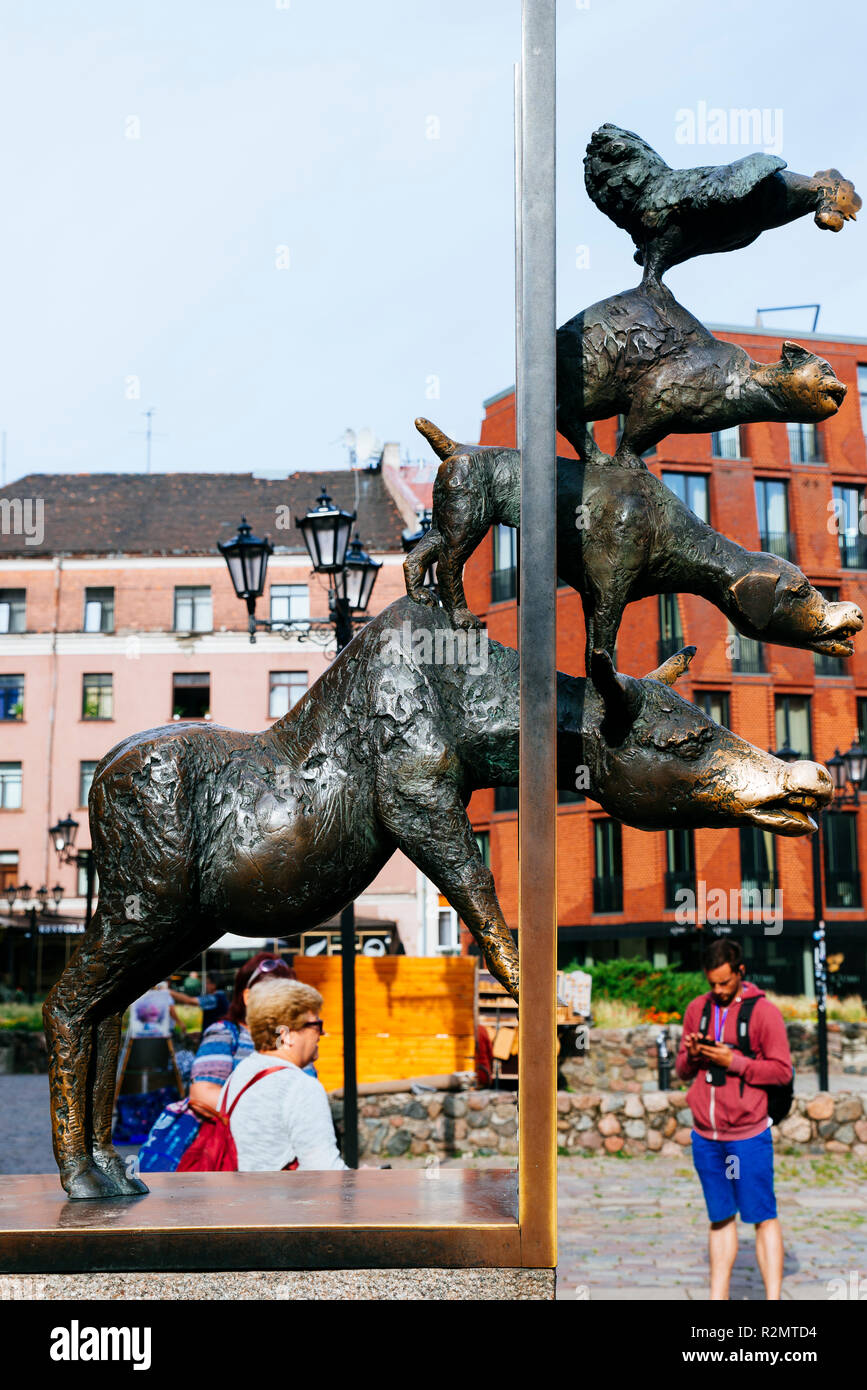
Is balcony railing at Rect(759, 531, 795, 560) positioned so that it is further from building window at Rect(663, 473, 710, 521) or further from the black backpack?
the black backpack

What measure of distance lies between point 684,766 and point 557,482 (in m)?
0.66

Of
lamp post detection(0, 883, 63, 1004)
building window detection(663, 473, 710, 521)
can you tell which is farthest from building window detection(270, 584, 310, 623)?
building window detection(663, 473, 710, 521)

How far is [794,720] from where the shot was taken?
3127 cm

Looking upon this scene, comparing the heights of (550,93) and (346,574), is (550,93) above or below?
below

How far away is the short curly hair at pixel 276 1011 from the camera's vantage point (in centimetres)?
495

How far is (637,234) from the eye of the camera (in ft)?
9.78

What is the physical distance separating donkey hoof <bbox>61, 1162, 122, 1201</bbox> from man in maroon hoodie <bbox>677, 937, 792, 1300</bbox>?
4125 millimetres

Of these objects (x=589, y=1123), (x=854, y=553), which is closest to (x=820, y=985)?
(x=589, y=1123)

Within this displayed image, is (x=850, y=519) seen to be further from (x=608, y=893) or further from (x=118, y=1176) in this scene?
(x=118, y=1176)

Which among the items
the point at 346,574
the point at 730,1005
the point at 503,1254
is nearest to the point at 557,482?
the point at 503,1254

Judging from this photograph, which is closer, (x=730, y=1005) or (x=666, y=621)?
(x=730, y=1005)
